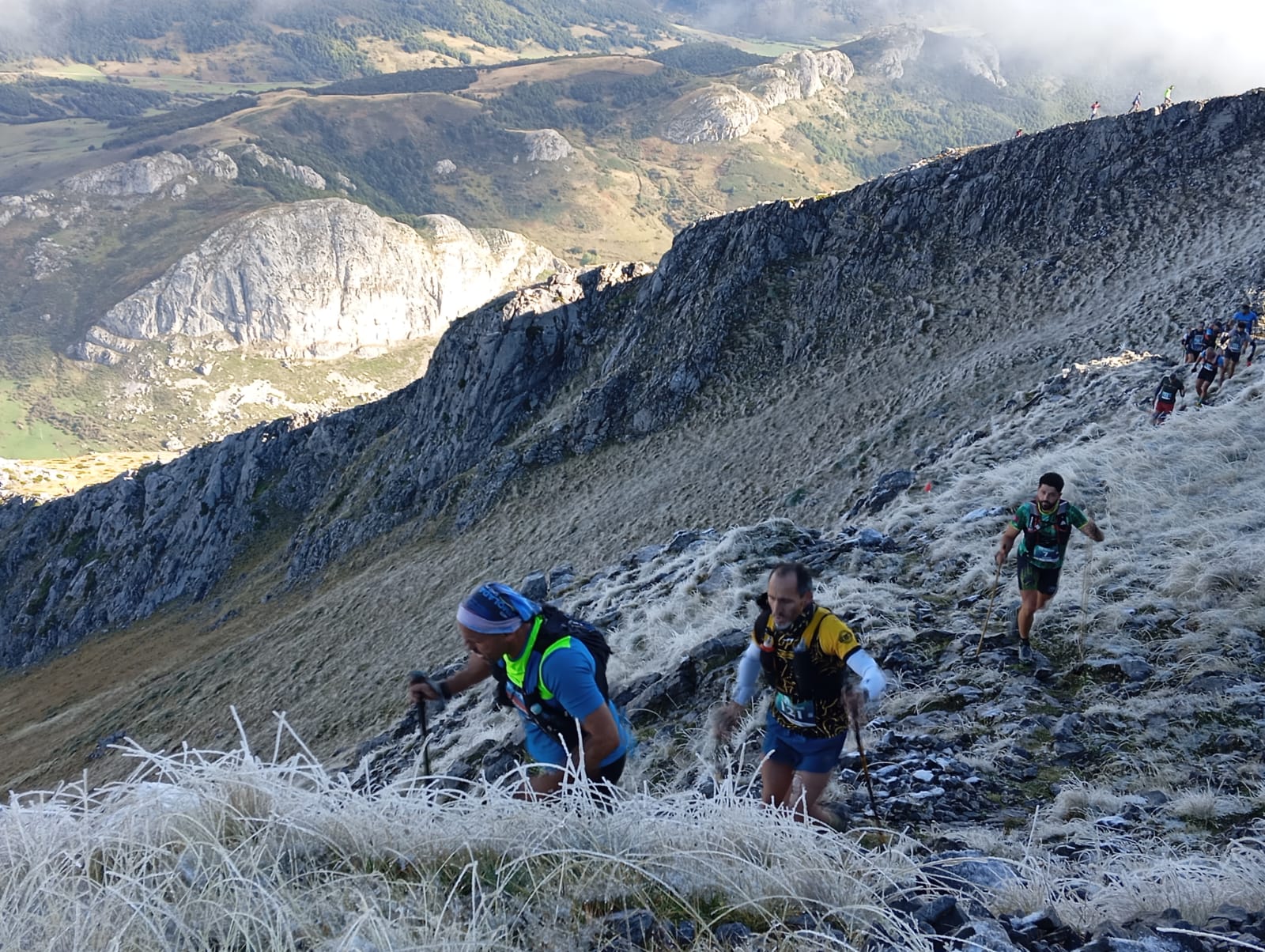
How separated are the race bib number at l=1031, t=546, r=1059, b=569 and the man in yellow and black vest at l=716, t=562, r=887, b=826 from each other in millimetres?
3444

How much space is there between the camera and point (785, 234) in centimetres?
3694

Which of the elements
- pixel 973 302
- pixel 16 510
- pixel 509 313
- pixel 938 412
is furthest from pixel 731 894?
pixel 16 510

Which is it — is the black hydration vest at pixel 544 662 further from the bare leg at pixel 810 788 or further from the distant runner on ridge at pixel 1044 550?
the distant runner on ridge at pixel 1044 550

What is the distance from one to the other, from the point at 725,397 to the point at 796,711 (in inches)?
1166

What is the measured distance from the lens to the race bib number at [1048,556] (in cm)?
702

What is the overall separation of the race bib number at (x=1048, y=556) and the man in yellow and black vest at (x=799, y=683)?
3.44 m

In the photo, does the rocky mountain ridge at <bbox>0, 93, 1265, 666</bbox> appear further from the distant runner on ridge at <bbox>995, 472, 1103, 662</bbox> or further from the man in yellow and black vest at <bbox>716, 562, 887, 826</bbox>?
the man in yellow and black vest at <bbox>716, 562, 887, 826</bbox>

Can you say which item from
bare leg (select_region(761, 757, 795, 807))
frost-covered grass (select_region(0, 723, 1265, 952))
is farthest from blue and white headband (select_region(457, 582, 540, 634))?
bare leg (select_region(761, 757, 795, 807))

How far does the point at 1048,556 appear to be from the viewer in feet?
23.1

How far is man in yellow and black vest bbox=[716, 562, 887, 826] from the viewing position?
441 centimetres

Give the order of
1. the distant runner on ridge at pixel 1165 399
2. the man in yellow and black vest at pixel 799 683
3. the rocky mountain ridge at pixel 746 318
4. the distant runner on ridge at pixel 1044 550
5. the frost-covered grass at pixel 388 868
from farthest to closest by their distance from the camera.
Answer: the rocky mountain ridge at pixel 746 318, the distant runner on ridge at pixel 1165 399, the distant runner on ridge at pixel 1044 550, the man in yellow and black vest at pixel 799 683, the frost-covered grass at pixel 388 868

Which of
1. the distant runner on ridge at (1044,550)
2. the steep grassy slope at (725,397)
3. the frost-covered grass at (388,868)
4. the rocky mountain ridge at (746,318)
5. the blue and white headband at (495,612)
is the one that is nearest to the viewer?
the frost-covered grass at (388,868)

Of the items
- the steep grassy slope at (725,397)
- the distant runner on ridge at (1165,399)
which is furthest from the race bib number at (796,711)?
the distant runner on ridge at (1165,399)

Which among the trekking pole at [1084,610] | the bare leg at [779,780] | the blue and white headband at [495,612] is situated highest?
the blue and white headband at [495,612]
